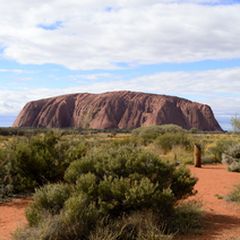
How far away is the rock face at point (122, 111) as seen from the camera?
146m

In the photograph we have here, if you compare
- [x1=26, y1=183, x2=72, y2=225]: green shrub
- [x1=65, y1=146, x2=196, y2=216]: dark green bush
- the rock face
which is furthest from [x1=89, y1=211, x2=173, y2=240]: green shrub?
the rock face

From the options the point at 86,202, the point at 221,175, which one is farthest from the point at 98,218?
the point at 221,175

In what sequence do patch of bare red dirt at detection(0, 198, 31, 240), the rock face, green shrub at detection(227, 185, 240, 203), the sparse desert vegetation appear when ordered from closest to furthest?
the sparse desert vegetation
patch of bare red dirt at detection(0, 198, 31, 240)
green shrub at detection(227, 185, 240, 203)
the rock face

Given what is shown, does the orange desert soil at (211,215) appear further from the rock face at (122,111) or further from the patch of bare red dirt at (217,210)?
the rock face at (122,111)

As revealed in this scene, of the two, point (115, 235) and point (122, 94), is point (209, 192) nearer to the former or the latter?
point (115, 235)

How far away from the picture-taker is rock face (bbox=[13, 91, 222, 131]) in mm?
145875

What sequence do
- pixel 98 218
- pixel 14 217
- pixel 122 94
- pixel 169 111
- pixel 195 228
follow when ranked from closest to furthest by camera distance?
pixel 98 218, pixel 195 228, pixel 14 217, pixel 169 111, pixel 122 94

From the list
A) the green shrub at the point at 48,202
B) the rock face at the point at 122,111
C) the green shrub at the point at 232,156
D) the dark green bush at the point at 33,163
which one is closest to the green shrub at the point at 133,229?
the green shrub at the point at 48,202

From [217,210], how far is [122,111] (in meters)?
139

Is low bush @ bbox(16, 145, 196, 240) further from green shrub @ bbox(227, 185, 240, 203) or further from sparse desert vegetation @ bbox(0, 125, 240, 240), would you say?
green shrub @ bbox(227, 185, 240, 203)

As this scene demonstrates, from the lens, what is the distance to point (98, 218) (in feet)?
30.1

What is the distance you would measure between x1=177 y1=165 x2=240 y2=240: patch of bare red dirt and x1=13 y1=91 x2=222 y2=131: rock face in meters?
123

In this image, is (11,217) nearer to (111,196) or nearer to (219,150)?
(111,196)

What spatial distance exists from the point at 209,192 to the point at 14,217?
21.5ft
